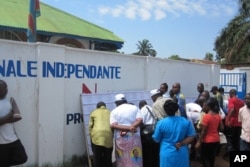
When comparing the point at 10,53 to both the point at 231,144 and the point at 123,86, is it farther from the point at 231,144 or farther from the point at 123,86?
the point at 231,144

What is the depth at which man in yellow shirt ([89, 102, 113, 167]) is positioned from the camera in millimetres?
6250

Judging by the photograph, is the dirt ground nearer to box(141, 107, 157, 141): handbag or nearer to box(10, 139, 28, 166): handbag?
box(141, 107, 157, 141): handbag

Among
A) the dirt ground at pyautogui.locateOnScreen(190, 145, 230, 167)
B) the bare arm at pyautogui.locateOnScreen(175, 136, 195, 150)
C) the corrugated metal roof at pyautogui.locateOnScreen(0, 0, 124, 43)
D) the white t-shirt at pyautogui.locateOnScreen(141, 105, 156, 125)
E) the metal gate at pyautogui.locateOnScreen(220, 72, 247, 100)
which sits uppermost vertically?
the corrugated metal roof at pyautogui.locateOnScreen(0, 0, 124, 43)

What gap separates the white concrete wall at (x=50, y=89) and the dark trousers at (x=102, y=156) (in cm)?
93

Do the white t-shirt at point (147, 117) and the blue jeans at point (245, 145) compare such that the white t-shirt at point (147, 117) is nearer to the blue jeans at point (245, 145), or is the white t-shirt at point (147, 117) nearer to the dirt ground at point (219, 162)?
the blue jeans at point (245, 145)

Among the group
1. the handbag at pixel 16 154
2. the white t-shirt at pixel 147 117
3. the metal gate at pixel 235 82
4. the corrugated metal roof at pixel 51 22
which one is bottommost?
the handbag at pixel 16 154

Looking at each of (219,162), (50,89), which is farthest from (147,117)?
(219,162)

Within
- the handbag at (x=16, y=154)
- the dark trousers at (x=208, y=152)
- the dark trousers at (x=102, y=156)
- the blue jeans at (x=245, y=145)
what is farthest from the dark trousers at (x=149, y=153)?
the handbag at (x=16, y=154)

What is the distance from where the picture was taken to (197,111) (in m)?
8.00

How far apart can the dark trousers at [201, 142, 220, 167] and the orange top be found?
0.37 ft

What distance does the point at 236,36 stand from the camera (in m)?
21.8

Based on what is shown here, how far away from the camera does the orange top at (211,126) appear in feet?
21.2

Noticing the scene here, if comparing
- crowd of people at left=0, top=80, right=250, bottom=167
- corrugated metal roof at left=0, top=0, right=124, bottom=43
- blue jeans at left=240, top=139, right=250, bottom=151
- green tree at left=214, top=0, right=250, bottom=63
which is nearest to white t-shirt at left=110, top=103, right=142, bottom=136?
crowd of people at left=0, top=80, right=250, bottom=167

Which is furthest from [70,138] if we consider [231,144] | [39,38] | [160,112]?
[39,38]
